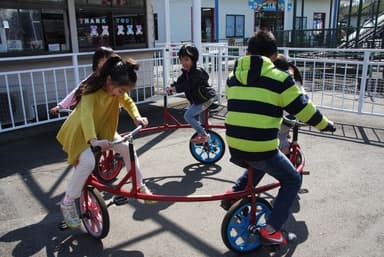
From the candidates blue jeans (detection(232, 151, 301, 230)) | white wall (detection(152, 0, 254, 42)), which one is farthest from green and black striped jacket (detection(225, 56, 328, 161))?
white wall (detection(152, 0, 254, 42))

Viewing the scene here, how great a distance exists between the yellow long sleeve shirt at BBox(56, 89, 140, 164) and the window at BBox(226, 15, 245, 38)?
23.8 m

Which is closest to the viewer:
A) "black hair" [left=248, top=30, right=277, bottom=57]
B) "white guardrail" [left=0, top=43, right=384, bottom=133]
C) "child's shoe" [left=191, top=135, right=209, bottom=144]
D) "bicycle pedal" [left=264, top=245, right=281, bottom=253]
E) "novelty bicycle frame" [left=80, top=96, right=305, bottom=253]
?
"black hair" [left=248, top=30, right=277, bottom=57]

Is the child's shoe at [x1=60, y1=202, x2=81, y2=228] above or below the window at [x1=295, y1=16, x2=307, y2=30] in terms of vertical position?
below

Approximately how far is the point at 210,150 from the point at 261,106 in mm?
2488

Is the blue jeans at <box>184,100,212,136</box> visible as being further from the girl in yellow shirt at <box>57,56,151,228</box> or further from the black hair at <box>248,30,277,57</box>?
the black hair at <box>248,30,277,57</box>

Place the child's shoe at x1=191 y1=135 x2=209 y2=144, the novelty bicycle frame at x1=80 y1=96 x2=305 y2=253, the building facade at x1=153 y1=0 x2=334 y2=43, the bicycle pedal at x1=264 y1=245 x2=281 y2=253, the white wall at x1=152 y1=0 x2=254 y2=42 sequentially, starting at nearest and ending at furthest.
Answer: the novelty bicycle frame at x1=80 y1=96 x2=305 y2=253
the bicycle pedal at x1=264 y1=245 x2=281 y2=253
the child's shoe at x1=191 y1=135 x2=209 y2=144
the white wall at x1=152 y1=0 x2=254 y2=42
the building facade at x1=153 y1=0 x2=334 y2=43

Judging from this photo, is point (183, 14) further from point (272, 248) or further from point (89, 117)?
point (272, 248)

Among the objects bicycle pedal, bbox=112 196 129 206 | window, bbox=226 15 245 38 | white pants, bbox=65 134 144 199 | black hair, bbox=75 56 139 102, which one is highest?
window, bbox=226 15 245 38

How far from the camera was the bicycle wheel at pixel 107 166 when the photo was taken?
4.39 m

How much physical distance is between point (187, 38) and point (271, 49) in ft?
70.8

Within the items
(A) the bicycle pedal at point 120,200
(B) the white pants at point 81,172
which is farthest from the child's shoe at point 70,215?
(A) the bicycle pedal at point 120,200

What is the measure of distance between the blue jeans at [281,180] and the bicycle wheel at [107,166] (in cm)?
214

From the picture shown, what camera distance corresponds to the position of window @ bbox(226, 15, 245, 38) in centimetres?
2622

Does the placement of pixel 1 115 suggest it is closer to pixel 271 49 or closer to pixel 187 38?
pixel 271 49
